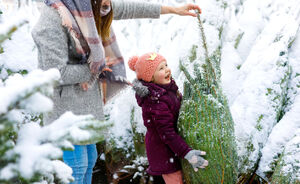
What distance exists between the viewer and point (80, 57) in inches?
63.5

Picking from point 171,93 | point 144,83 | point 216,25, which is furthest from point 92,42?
point 216,25

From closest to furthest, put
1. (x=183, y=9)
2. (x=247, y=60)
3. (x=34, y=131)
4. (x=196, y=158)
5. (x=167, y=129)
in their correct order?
1. (x=34, y=131)
2. (x=196, y=158)
3. (x=167, y=129)
4. (x=183, y=9)
5. (x=247, y=60)

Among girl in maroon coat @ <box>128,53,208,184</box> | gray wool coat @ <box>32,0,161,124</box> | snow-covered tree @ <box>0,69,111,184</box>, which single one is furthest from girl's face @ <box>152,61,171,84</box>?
snow-covered tree @ <box>0,69,111,184</box>

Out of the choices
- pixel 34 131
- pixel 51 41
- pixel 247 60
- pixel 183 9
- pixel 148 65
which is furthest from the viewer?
pixel 247 60

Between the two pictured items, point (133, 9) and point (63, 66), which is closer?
point (63, 66)

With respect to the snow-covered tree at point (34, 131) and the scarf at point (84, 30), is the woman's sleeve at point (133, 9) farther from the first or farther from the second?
the snow-covered tree at point (34, 131)

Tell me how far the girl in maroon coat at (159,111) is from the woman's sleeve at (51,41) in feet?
1.58

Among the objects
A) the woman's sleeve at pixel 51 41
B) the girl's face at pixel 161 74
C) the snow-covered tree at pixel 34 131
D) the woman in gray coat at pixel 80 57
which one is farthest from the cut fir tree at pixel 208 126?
the snow-covered tree at pixel 34 131

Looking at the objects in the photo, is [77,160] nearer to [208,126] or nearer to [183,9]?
Answer: [208,126]

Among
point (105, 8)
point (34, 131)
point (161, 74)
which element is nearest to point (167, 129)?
point (161, 74)

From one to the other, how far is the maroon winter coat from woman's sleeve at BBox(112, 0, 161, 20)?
489mm

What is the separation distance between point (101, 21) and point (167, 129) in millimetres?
720

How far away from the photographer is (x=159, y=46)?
3043mm

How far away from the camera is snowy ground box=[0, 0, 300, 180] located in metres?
1.96
